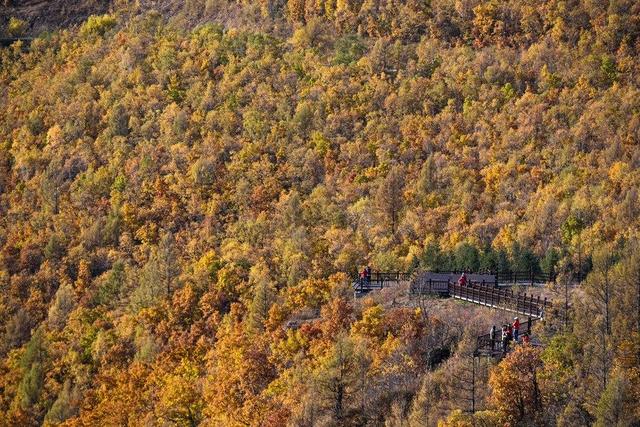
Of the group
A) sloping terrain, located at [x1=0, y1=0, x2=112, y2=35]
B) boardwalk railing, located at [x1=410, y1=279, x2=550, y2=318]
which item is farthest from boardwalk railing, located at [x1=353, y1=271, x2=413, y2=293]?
sloping terrain, located at [x1=0, y1=0, x2=112, y2=35]

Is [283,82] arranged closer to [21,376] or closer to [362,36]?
[362,36]

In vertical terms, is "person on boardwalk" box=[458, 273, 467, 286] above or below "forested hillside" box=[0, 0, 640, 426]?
above

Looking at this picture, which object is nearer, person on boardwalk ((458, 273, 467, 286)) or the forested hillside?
the forested hillside

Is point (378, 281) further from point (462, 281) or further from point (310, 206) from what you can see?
point (310, 206)

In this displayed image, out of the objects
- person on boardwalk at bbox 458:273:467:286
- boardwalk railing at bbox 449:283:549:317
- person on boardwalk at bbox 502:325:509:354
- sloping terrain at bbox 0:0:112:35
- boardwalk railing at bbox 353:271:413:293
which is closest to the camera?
person on boardwalk at bbox 502:325:509:354

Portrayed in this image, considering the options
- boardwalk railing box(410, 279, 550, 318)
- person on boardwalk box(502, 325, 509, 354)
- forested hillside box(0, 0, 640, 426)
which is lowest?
forested hillside box(0, 0, 640, 426)

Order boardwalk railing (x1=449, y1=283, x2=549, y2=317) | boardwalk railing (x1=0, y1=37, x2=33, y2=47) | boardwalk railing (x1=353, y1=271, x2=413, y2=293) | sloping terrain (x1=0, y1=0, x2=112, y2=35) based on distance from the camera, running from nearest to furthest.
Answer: boardwalk railing (x1=449, y1=283, x2=549, y2=317)
boardwalk railing (x1=353, y1=271, x2=413, y2=293)
sloping terrain (x1=0, y1=0, x2=112, y2=35)
boardwalk railing (x1=0, y1=37, x2=33, y2=47)

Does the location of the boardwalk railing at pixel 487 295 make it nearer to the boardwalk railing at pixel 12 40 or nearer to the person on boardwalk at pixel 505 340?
the person on boardwalk at pixel 505 340

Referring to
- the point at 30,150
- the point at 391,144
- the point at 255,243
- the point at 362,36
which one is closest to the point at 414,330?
the point at 255,243

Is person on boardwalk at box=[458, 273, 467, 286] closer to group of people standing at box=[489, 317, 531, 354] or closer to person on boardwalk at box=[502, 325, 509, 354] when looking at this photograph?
group of people standing at box=[489, 317, 531, 354]

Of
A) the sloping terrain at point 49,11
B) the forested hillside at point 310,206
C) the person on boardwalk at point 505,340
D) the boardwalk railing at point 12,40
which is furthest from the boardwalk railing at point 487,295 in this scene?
the boardwalk railing at point 12,40
